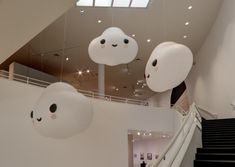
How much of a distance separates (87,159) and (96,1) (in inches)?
264

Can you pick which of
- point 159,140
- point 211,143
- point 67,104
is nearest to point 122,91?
point 159,140

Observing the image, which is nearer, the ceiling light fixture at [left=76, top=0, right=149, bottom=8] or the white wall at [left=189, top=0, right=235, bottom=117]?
the ceiling light fixture at [left=76, top=0, right=149, bottom=8]

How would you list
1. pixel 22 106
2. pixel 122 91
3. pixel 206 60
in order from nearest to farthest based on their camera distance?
pixel 22 106 → pixel 206 60 → pixel 122 91

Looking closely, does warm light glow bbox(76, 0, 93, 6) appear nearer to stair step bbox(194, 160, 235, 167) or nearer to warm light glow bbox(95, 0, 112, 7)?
warm light glow bbox(95, 0, 112, 7)

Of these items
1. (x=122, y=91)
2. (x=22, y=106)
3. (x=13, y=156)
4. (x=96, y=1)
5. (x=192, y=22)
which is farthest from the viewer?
(x=122, y=91)

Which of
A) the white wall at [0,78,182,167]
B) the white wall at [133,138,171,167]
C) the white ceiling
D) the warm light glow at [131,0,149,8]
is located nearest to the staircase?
the white wall at [0,78,182,167]

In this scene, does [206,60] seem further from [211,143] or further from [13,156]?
[13,156]

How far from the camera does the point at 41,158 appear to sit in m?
10.4

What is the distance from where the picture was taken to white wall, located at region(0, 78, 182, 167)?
9.59 metres

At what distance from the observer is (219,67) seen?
12992 millimetres

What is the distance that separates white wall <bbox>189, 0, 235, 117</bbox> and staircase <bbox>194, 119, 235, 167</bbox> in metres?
2.62

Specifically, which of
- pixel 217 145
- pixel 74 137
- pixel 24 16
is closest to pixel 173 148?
pixel 24 16

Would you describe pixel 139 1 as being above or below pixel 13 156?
above

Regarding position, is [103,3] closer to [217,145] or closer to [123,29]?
[123,29]
